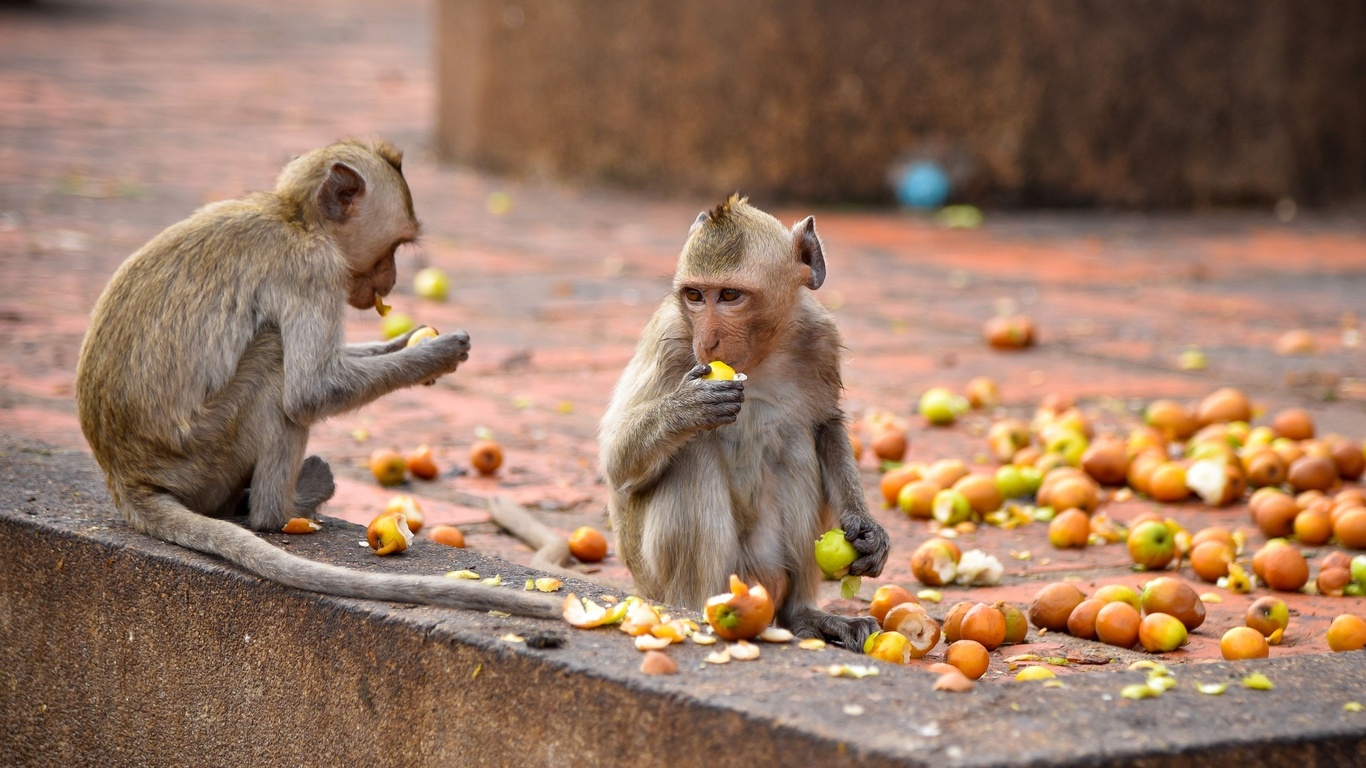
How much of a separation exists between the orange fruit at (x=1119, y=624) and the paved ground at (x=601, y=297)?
124mm

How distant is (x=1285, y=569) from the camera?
3.57m

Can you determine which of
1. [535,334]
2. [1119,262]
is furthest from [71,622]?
[1119,262]

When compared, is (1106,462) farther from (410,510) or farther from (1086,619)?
(410,510)

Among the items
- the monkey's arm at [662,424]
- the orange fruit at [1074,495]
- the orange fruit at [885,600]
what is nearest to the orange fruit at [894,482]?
the orange fruit at [1074,495]

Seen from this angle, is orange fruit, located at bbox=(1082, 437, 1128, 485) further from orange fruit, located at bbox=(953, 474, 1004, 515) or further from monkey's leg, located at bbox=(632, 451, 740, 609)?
monkey's leg, located at bbox=(632, 451, 740, 609)

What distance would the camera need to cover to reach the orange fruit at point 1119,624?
3.17 metres

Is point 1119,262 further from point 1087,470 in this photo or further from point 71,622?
point 71,622

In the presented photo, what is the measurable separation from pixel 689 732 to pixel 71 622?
147 cm

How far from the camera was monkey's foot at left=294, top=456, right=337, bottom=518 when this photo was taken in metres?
3.41

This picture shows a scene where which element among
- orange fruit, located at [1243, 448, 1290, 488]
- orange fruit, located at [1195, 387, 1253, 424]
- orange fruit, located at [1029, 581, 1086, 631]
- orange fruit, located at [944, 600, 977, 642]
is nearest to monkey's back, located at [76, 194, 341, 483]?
orange fruit, located at [944, 600, 977, 642]

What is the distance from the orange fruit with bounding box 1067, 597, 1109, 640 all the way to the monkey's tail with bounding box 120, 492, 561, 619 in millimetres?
1206

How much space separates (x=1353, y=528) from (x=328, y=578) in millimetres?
2521

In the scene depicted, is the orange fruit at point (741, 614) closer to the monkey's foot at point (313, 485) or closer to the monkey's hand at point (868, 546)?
the monkey's hand at point (868, 546)

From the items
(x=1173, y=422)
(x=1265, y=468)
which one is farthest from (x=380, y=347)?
(x=1173, y=422)
